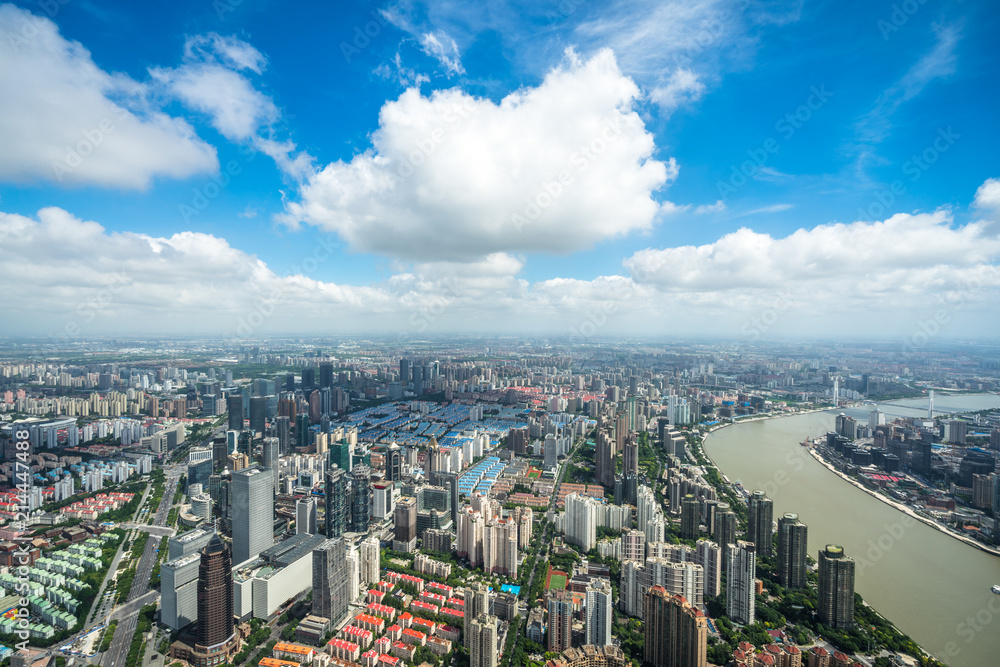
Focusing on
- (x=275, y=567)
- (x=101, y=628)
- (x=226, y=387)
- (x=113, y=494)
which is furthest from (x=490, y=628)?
(x=226, y=387)

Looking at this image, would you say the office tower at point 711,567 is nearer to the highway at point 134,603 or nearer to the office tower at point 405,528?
the office tower at point 405,528

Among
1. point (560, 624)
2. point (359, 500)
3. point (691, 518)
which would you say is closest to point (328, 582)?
point (359, 500)

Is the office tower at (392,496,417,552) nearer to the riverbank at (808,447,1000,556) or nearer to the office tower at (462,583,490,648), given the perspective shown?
the office tower at (462,583,490,648)

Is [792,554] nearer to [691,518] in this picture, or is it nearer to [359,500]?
[691,518]

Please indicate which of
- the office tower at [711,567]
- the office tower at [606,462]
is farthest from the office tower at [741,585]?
the office tower at [606,462]

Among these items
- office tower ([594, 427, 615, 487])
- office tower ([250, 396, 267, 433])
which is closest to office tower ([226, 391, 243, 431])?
office tower ([250, 396, 267, 433])

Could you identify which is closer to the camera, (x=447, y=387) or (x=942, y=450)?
(x=942, y=450)

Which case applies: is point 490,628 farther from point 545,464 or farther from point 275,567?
point 545,464
